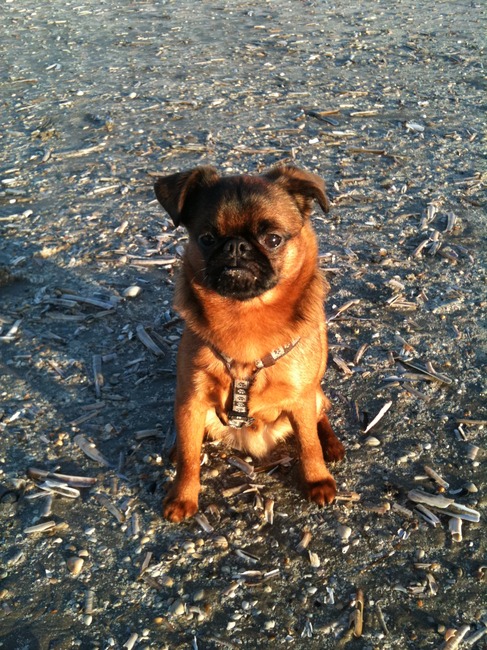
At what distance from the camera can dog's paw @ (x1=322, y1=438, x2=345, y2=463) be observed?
3939 millimetres

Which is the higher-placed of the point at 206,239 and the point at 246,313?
the point at 206,239

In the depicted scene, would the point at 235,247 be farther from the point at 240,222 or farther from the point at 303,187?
the point at 303,187

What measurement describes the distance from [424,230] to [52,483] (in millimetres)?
4422

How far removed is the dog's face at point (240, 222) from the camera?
127 inches

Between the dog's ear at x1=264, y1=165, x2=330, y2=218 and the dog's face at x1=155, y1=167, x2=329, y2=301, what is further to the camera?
the dog's ear at x1=264, y1=165, x2=330, y2=218

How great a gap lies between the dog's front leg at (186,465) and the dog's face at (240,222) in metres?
0.75

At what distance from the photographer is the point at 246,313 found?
3.44 meters

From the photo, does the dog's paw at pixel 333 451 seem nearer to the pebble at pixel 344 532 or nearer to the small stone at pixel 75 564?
the pebble at pixel 344 532

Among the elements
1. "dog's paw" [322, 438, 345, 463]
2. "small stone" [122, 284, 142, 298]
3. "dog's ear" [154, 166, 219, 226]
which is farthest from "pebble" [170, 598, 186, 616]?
"small stone" [122, 284, 142, 298]

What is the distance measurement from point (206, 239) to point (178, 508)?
1.57 m

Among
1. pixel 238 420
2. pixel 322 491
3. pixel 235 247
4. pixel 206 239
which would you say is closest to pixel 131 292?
pixel 206 239

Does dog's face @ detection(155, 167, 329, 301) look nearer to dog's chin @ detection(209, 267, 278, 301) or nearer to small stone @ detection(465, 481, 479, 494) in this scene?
dog's chin @ detection(209, 267, 278, 301)

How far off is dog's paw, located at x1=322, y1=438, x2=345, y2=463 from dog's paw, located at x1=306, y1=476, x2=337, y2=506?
0.87 feet

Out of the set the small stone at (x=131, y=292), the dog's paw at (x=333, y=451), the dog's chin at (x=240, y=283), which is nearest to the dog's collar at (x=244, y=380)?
the dog's chin at (x=240, y=283)
